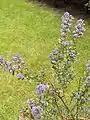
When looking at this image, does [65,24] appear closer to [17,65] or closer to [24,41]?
[17,65]

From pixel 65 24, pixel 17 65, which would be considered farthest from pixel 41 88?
pixel 65 24

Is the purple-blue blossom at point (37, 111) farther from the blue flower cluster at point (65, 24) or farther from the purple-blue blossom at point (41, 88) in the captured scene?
the blue flower cluster at point (65, 24)

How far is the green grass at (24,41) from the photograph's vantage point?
966 cm

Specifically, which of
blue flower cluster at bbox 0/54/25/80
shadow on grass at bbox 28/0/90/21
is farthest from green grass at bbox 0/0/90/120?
blue flower cluster at bbox 0/54/25/80

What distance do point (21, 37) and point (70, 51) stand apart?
7368mm

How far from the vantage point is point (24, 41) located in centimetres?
1295

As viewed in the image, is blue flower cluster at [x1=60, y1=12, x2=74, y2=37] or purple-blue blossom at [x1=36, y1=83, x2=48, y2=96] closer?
purple-blue blossom at [x1=36, y1=83, x2=48, y2=96]

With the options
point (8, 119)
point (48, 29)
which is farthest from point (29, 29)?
point (8, 119)

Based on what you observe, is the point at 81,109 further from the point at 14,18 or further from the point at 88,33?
the point at 14,18

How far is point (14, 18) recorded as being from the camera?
14.9 m

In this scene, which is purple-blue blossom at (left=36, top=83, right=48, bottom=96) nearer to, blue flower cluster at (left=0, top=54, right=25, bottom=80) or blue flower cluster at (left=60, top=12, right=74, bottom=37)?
blue flower cluster at (left=0, top=54, right=25, bottom=80)

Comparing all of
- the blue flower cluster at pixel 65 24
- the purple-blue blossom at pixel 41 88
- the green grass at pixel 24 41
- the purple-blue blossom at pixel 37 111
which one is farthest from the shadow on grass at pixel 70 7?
the purple-blue blossom at pixel 37 111

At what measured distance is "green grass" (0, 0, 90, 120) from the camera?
9.66 m

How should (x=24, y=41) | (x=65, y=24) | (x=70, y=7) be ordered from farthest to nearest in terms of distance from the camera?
(x=70, y=7)
(x=24, y=41)
(x=65, y=24)
